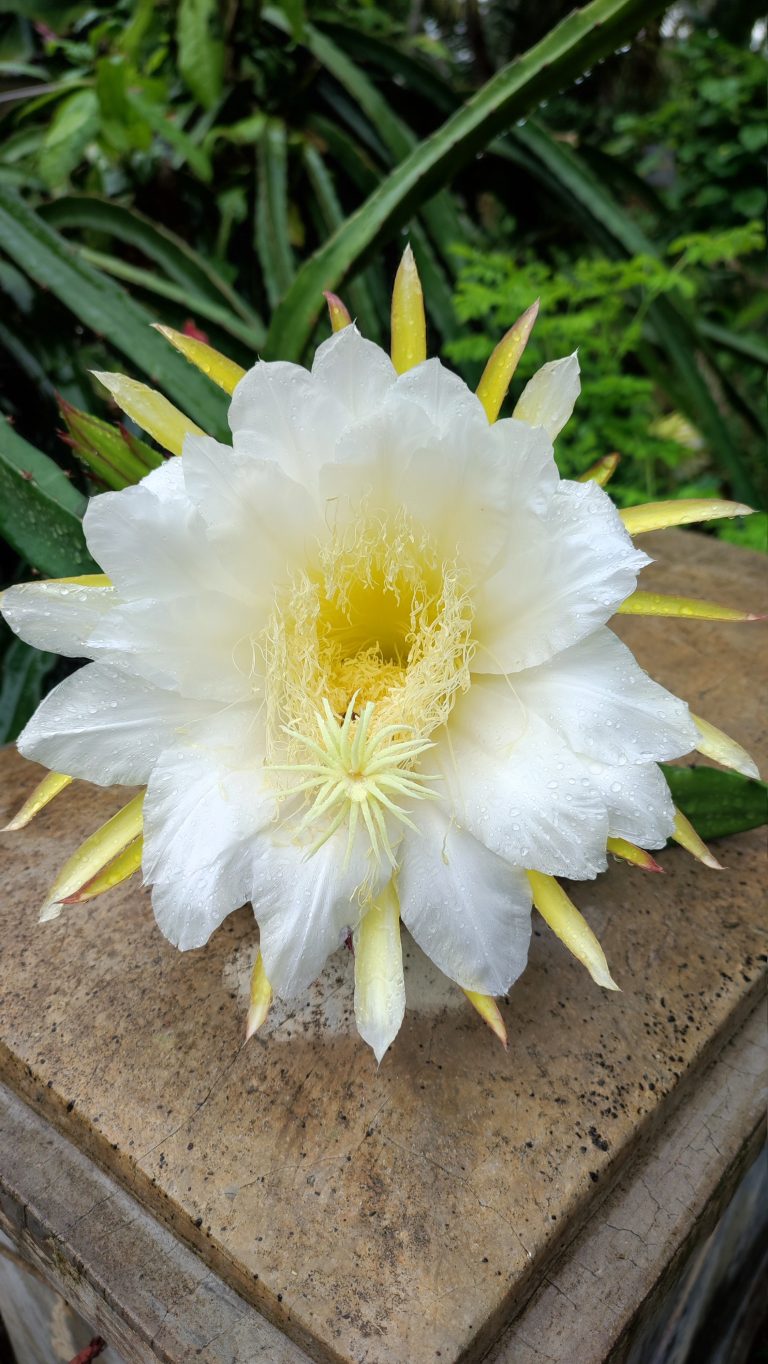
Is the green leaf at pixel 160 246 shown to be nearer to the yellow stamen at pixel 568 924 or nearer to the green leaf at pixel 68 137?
the green leaf at pixel 68 137

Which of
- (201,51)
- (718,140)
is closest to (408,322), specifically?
(201,51)

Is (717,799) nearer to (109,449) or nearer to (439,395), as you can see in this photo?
(439,395)

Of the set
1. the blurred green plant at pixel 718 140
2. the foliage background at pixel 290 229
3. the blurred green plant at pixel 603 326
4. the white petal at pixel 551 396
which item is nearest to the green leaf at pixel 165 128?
the foliage background at pixel 290 229

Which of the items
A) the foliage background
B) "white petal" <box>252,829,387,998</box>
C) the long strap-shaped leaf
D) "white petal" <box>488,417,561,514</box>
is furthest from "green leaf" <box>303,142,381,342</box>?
"white petal" <box>252,829,387,998</box>

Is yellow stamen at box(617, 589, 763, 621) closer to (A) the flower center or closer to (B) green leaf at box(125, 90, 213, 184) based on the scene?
(A) the flower center

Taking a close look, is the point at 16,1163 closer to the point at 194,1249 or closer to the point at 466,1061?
the point at 194,1249

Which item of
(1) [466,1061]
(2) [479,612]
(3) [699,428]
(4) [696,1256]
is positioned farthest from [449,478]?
(3) [699,428]
